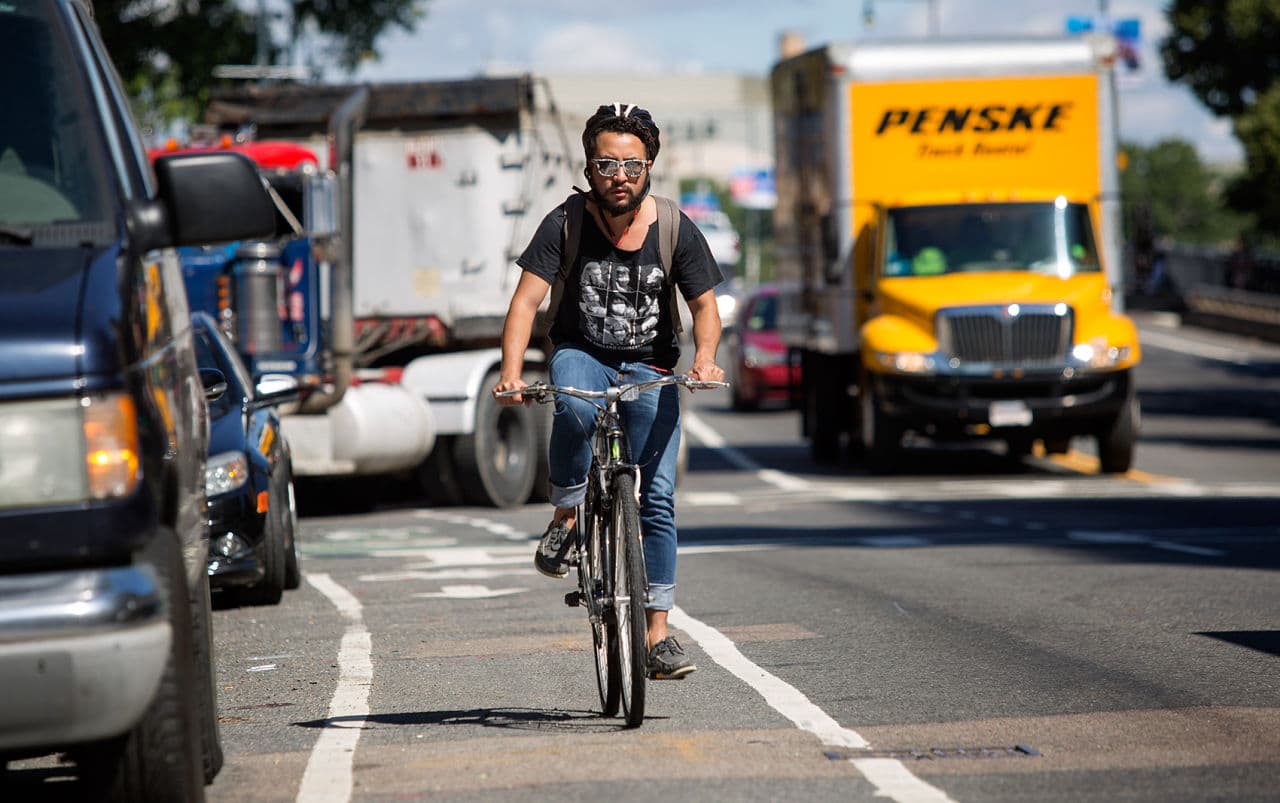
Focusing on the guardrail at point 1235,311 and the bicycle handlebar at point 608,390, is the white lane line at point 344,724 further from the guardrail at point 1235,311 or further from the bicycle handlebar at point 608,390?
→ the guardrail at point 1235,311

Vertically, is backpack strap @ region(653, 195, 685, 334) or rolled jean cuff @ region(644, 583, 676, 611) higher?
backpack strap @ region(653, 195, 685, 334)

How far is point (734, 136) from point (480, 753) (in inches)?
7267

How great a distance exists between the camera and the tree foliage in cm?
2702

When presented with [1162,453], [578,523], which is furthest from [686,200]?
[578,523]

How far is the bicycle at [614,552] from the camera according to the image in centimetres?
672

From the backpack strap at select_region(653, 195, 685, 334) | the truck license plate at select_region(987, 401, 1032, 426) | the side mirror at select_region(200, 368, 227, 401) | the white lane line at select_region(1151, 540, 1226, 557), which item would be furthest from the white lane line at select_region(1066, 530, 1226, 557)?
the backpack strap at select_region(653, 195, 685, 334)

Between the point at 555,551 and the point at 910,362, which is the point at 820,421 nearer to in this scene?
the point at 910,362

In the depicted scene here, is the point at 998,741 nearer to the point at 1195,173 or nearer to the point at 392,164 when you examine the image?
the point at 392,164

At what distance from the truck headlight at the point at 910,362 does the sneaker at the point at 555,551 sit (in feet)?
44.4

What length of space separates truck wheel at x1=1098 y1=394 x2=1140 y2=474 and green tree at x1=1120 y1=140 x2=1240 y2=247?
11238 centimetres

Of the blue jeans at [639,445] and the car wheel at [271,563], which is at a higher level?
the blue jeans at [639,445]

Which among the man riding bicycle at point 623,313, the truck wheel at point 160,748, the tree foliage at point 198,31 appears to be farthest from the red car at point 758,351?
the truck wheel at point 160,748

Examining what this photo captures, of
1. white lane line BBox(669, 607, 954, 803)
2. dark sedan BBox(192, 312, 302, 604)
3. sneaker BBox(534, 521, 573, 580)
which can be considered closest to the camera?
white lane line BBox(669, 607, 954, 803)

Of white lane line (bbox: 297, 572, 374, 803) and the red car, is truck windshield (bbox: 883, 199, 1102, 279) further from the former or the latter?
the red car
